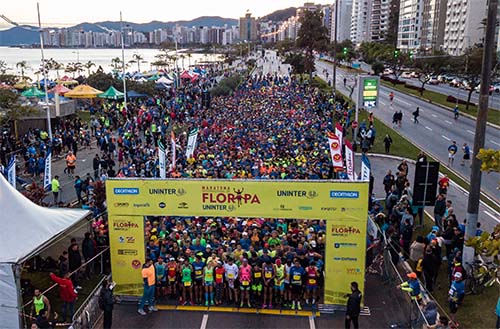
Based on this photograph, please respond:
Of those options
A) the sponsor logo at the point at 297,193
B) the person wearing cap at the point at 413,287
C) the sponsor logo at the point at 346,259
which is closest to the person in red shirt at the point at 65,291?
the sponsor logo at the point at 297,193

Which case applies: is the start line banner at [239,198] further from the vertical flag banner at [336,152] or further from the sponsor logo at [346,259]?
the vertical flag banner at [336,152]

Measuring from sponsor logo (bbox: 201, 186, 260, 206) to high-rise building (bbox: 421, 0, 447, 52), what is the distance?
116 m

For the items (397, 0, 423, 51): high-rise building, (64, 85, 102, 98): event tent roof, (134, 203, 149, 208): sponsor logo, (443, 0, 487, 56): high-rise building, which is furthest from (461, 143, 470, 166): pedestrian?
(397, 0, 423, 51): high-rise building

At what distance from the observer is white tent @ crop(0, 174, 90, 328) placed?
10102 mm

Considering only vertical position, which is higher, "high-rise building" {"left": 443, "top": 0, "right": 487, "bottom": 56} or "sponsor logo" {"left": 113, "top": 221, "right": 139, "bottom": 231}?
"high-rise building" {"left": 443, "top": 0, "right": 487, "bottom": 56}

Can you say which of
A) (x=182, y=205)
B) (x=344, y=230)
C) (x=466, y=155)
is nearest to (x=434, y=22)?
(x=466, y=155)

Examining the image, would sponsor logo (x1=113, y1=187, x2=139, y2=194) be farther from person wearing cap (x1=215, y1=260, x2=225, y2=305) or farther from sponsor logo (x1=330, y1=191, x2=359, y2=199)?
sponsor logo (x1=330, y1=191, x2=359, y2=199)

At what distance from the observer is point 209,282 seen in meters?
11.9

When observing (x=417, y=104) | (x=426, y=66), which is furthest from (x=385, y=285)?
(x=426, y=66)

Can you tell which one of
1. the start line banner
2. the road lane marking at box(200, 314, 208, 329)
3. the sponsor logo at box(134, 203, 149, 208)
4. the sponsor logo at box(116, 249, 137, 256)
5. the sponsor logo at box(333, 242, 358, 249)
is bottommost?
the road lane marking at box(200, 314, 208, 329)

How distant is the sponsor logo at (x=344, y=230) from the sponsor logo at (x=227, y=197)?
2.03 meters

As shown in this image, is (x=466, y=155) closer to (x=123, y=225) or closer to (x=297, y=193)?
(x=297, y=193)

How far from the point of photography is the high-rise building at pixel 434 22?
119312 mm

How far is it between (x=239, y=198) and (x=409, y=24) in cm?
13974
